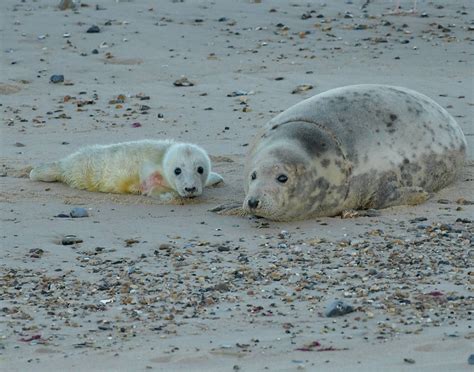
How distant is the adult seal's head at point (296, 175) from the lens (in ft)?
19.9

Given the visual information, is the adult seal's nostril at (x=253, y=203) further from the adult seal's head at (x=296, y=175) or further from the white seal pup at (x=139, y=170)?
the white seal pup at (x=139, y=170)

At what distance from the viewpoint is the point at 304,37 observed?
11.3m

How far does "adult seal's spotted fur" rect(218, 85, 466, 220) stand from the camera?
6156 millimetres

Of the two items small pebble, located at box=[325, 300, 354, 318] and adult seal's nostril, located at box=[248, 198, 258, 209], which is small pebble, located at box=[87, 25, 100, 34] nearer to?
adult seal's nostril, located at box=[248, 198, 258, 209]

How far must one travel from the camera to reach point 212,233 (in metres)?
5.82

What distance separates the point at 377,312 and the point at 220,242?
1.39m

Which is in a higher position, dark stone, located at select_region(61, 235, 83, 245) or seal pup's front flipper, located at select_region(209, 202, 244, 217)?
dark stone, located at select_region(61, 235, 83, 245)

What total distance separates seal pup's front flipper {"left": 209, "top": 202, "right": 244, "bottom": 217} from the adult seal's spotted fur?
113 mm

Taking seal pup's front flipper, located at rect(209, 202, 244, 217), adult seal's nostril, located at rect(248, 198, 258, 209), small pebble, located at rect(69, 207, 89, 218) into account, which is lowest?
small pebble, located at rect(69, 207, 89, 218)

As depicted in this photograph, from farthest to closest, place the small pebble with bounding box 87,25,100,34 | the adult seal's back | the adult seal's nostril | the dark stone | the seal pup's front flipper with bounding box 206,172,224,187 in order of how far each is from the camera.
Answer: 1. the small pebble with bounding box 87,25,100,34
2. the seal pup's front flipper with bounding box 206,172,224,187
3. the adult seal's back
4. the adult seal's nostril
5. the dark stone

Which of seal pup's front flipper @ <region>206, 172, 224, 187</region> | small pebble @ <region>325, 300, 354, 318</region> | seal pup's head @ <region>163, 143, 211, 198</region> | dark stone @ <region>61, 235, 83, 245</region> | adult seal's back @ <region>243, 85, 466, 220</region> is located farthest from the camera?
seal pup's front flipper @ <region>206, 172, 224, 187</region>

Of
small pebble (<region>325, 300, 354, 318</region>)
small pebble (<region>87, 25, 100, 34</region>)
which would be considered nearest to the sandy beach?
small pebble (<region>325, 300, 354, 318</region>)

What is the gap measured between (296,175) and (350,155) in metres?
0.35

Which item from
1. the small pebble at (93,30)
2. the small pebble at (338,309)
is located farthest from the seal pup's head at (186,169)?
the small pebble at (93,30)
